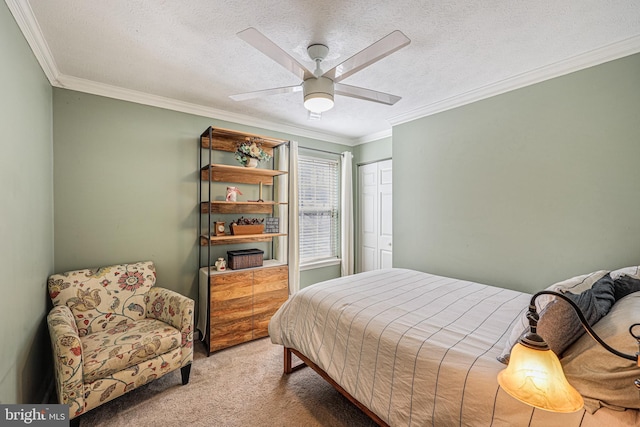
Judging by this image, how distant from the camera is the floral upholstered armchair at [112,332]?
167 centimetres

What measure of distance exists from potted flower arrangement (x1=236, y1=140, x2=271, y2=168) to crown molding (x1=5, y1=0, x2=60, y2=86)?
1.58 metres

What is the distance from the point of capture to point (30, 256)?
1823 mm

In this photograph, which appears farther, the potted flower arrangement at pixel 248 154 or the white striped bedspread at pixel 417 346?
the potted flower arrangement at pixel 248 154

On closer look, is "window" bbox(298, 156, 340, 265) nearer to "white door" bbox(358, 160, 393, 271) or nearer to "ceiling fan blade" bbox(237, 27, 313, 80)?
"white door" bbox(358, 160, 393, 271)

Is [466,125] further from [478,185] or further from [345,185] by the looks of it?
[345,185]

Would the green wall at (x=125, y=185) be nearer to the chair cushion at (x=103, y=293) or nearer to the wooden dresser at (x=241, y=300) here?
the chair cushion at (x=103, y=293)

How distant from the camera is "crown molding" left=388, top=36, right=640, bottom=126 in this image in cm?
194

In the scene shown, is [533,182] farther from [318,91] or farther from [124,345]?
[124,345]

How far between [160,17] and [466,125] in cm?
278

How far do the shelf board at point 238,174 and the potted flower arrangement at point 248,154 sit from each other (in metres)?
0.10

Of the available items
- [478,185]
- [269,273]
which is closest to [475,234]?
[478,185]

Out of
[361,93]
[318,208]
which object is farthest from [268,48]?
[318,208]

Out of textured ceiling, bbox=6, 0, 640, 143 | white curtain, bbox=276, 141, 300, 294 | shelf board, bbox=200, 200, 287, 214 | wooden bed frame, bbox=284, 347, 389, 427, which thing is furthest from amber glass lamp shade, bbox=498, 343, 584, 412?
white curtain, bbox=276, 141, 300, 294

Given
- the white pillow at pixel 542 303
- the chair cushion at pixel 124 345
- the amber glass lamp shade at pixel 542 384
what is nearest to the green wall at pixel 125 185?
the chair cushion at pixel 124 345
